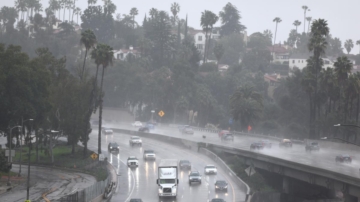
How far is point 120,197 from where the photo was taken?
2694 inches

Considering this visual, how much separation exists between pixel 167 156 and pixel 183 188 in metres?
29.2

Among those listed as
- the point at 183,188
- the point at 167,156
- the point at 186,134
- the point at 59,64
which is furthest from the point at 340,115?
the point at 183,188

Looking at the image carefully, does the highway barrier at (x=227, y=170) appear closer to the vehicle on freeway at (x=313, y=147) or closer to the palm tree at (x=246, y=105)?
the vehicle on freeway at (x=313, y=147)

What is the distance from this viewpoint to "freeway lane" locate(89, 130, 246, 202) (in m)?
69.1

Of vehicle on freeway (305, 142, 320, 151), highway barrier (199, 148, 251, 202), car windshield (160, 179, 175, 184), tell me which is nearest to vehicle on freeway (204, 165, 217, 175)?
highway barrier (199, 148, 251, 202)

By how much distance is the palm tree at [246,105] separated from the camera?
154250 millimetres

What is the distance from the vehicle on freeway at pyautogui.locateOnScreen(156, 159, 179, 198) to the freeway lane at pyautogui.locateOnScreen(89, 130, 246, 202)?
2.42ft

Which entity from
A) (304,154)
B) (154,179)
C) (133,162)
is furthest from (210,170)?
(304,154)

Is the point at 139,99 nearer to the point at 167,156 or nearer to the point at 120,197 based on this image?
the point at 167,156

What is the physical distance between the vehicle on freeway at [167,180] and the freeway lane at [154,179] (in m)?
0.74

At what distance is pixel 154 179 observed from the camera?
81.2 metres

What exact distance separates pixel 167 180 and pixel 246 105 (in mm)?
86812

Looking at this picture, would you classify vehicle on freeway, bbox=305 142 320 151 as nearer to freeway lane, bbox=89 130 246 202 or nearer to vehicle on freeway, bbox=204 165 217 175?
freeway lane, bbox=89 130 246 202

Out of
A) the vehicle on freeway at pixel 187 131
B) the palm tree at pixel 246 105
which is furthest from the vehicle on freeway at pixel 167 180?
the palm tree at pixel 246 105
